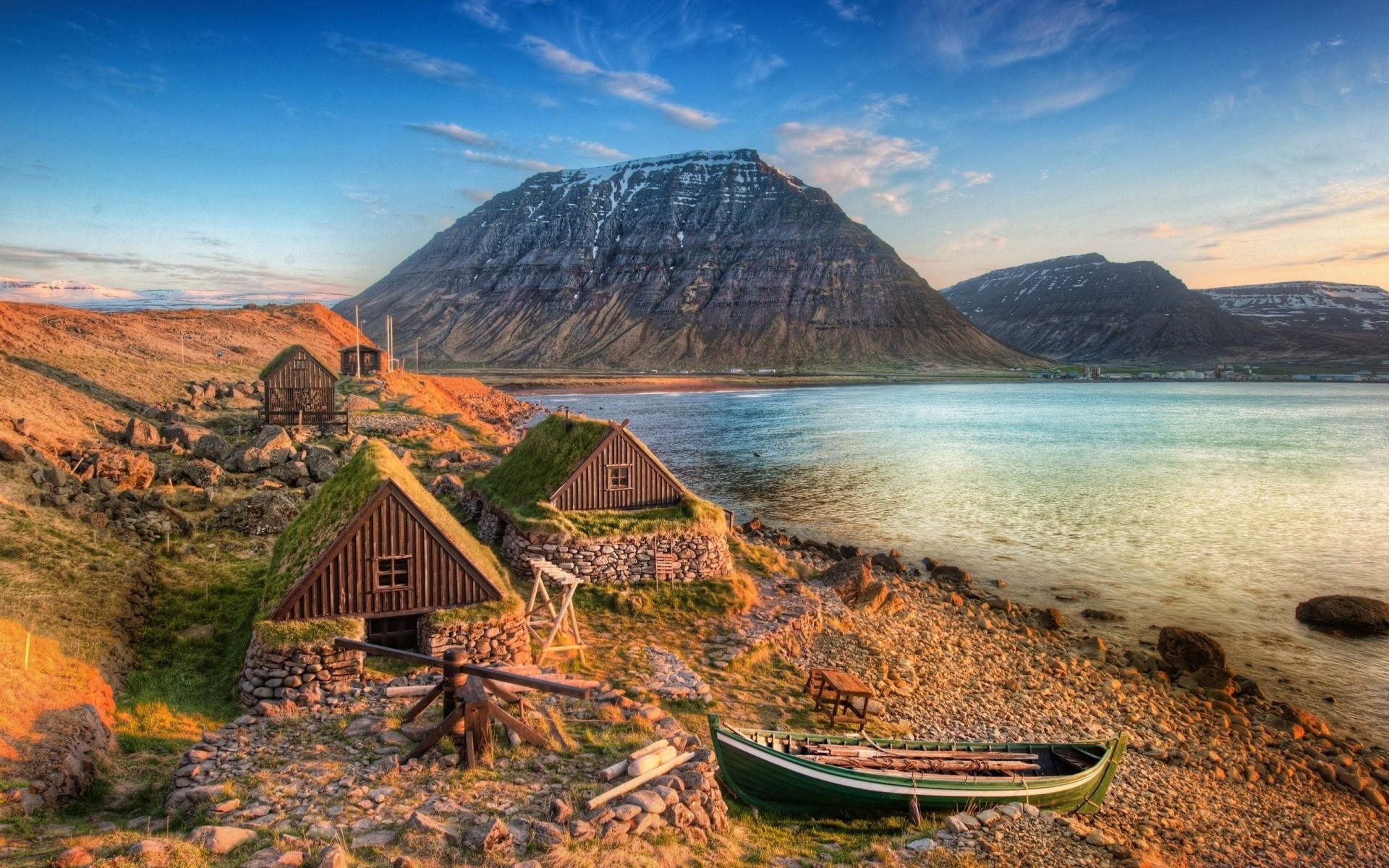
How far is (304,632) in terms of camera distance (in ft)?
46.7

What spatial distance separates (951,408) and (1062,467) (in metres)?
61.7

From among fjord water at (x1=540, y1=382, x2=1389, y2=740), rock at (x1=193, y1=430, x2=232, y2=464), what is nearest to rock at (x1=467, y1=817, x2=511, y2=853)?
fjord water at (x1=540, y1=382, x2=1389, y2=740)

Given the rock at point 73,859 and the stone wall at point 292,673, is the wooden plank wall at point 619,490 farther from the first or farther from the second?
the rock at point 73,859

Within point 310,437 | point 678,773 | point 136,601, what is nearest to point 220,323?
point 310,437

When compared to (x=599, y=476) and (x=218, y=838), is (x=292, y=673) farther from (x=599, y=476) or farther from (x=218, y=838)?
(x=599, y=476)

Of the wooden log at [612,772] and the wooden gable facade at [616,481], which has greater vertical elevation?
the wooden gable facade at [616,481]

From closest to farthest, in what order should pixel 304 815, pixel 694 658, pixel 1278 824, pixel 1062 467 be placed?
pixel 304 815, pixel 1278 824, pixel 694 658, pixel 1062 467

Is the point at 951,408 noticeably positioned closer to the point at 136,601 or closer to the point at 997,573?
the point at 997,573

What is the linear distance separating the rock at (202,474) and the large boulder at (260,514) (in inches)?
158

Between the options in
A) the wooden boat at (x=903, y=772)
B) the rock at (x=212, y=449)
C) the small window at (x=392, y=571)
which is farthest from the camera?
the rock at (x=212, y=449)

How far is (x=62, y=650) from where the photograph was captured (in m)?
13.6

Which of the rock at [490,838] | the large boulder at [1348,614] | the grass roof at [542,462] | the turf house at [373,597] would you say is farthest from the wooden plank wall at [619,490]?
the large boulder at [1348,614]

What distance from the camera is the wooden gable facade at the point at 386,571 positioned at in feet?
48.8

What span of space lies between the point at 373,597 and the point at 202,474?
17.9 meters
